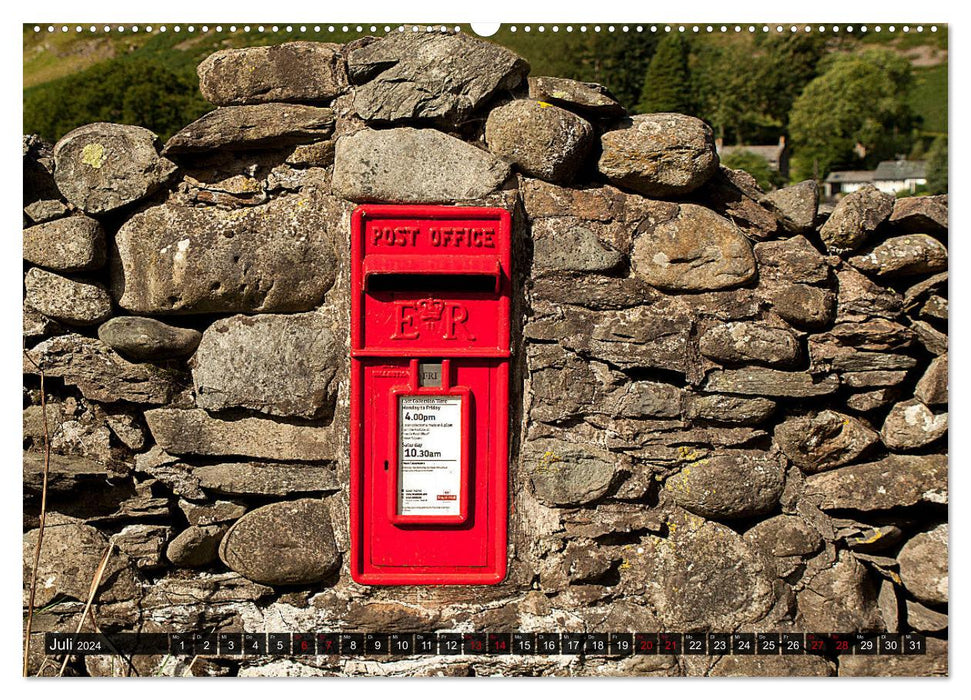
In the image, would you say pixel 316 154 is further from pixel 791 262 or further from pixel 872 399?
pixel 872 399

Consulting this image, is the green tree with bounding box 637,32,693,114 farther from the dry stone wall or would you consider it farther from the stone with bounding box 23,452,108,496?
the stone with bounding box 23,452,108,496

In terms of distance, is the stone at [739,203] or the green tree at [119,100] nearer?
the stone at [739,203]

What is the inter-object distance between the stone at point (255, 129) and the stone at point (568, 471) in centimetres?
121

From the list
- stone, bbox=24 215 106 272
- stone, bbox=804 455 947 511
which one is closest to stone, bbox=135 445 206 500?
stone, bbox=24 215 106 272

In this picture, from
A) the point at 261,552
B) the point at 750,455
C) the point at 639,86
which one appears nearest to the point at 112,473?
the point at 261,552

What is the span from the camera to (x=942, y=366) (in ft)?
7.39

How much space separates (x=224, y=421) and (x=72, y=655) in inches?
35.3

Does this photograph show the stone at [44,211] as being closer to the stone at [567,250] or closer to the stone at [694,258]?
the stone at [567,250]

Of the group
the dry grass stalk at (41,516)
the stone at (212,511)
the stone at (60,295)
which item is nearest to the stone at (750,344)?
the stone at (212,511)

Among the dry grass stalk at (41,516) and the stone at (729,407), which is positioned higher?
the stone at (729,407)

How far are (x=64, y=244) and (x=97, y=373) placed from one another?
411 mm

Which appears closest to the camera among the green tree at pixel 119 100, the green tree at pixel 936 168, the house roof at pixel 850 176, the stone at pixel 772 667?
the stone at pixel 772 667

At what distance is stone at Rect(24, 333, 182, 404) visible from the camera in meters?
2.31

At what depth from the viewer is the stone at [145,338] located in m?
2.26
